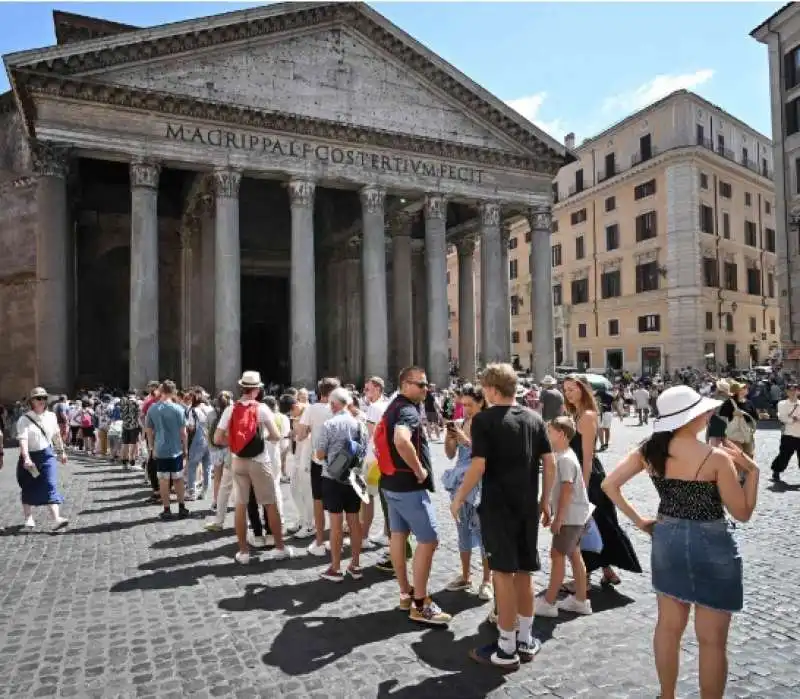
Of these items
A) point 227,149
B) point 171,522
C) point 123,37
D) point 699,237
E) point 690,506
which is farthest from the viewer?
point 699,237

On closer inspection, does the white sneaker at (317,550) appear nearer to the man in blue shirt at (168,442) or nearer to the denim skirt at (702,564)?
the man in blue shirt at (168,442)

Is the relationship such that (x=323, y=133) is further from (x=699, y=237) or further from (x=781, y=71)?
(x=699, y=237)

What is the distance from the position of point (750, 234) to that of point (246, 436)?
40260 millimetres

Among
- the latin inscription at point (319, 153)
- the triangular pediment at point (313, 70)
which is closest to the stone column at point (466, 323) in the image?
the latin inscription at point (319, 153)

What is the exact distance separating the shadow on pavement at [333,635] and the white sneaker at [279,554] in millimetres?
1642

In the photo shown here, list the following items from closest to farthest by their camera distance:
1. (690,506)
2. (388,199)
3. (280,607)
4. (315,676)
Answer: (690,506)
(315,676)
(280,607)
(388,199)

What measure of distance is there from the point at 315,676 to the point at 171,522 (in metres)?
4.86

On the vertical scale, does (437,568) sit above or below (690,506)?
below

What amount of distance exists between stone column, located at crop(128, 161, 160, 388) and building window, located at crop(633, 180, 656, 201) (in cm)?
2799

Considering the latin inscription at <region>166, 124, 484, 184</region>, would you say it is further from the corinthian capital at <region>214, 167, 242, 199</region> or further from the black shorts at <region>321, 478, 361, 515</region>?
the black shorts at <region>321, 478, 361, 515</region>

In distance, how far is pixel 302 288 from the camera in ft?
66.0

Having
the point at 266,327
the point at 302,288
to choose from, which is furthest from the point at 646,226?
the point at 302,288

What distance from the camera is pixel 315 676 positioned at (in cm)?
372

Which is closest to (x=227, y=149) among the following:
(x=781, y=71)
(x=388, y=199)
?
(x=388, y=199)
